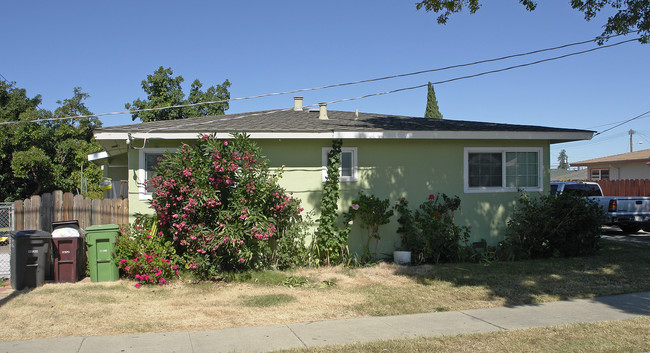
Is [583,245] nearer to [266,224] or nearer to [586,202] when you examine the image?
[586,202]

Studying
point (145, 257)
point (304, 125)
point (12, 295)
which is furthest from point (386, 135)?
point (12, 295)

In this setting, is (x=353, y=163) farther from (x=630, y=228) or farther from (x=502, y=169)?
(x=630, y=228)

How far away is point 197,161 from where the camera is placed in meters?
8.46

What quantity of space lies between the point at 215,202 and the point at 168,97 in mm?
22903

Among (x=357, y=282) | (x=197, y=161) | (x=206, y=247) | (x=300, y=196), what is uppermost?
(x=197, y=161)

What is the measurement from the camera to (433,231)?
977 centimetres

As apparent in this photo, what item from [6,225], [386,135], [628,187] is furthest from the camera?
[628,187]

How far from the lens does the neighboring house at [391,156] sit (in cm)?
951

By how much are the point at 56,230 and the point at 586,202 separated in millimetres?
10647

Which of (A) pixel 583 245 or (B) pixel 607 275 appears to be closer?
(B) pixel 607 275

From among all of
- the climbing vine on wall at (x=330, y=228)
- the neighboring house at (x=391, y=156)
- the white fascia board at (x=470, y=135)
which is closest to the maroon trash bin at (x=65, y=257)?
the neighboring house at (x=391, y=156)

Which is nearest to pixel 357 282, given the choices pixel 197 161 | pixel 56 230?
pixel 197 161

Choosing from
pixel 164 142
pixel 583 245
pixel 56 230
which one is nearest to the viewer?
pixel 56 230

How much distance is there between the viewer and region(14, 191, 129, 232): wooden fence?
898cm
